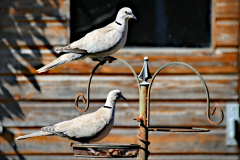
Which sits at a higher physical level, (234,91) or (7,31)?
(7,31)

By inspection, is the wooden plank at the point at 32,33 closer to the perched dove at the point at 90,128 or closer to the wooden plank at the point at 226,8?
the wooden plank at the point at 226,8

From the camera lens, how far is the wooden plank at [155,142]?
12.3 ft

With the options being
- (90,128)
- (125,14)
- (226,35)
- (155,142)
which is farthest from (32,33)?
(90,128)

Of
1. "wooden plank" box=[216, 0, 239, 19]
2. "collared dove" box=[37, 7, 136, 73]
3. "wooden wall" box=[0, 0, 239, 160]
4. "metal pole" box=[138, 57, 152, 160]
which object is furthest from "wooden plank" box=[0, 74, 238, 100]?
"metal pole" box=[138, 57, 152, 160]

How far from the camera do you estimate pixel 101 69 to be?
3777 millimetres

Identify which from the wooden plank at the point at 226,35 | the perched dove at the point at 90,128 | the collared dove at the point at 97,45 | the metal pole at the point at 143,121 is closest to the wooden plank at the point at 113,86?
the wooden plank at the point at 226,35

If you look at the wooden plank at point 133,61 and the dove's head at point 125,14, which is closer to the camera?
the dove's head at point 125,14

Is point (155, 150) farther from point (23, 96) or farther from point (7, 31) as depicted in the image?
point (7, 31)

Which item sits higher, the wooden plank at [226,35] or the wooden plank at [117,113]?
the wooden plank at [226,35]

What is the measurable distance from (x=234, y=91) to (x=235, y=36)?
52 centimetres

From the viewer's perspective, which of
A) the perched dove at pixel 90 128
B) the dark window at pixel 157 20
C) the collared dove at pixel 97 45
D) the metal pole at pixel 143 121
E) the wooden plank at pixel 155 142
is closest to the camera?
the metal pole at pixel 143 121

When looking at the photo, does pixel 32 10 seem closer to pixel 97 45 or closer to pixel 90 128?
pixel 97 45

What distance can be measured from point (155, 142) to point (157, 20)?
119 centimetres

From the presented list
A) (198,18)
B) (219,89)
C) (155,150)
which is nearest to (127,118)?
(155,150)
